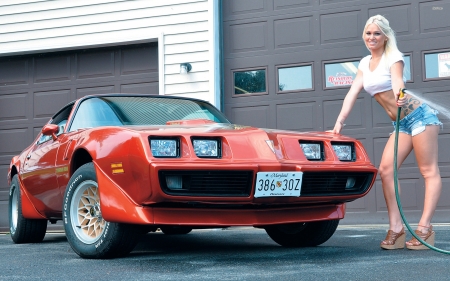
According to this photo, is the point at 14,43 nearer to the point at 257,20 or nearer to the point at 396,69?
the point at 257,20

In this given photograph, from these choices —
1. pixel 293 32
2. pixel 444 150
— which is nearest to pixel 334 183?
pixel 444 150

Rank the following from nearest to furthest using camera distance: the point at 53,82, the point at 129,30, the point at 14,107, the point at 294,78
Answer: the point at 294,78
the point at 129,30
the point at 53,82
the point at 14,107

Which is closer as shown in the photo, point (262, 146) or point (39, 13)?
point (262, 146)

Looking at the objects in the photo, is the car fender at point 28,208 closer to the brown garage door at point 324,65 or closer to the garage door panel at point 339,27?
the brown garage door at point 324,65

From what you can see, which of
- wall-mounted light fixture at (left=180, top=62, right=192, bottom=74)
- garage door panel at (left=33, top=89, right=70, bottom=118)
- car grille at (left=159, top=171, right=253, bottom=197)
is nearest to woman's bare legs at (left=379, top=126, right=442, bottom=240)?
car grille at (left=159, top=171, right=253, bottom=197)

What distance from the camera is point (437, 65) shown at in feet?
27.0

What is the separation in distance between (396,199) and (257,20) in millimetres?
4974

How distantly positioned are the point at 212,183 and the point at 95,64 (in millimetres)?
6628

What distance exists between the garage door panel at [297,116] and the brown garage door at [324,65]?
0.5 inches

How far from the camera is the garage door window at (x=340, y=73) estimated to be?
28.2ft

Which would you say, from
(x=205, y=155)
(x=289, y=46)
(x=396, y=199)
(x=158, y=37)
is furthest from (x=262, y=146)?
(x=158, y=37)

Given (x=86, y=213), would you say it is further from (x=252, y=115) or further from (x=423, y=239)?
(x=252, y=115)

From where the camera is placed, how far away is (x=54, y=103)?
10.4 m

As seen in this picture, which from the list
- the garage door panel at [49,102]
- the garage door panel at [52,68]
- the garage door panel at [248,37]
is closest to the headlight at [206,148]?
the garage door panel at [248,37]
